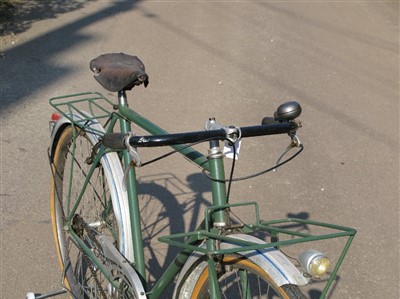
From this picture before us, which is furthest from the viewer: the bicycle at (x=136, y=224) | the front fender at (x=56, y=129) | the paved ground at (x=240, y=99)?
the paved ground at (x=240, y=99)

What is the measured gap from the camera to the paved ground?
4.61 m

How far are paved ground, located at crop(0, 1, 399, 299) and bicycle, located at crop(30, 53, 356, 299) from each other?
70 cm

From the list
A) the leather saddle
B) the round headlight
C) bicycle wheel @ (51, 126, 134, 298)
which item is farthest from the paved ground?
the round headlight

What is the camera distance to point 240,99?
7102mm

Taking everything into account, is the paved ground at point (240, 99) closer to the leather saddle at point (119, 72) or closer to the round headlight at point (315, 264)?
the leather saddle at point (119, 72)

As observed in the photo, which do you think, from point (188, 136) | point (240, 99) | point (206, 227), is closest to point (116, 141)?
point (188, 136)

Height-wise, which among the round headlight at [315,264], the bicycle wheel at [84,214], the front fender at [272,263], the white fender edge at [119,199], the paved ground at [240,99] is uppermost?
the round headlight at [315,264]

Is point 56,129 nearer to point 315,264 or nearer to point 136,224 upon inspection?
point 136,224

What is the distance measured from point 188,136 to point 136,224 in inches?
30.9

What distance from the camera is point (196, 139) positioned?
231 cm

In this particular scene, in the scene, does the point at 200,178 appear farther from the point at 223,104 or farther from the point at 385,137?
the point at 385,137

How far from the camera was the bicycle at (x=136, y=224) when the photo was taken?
2281 millimetres

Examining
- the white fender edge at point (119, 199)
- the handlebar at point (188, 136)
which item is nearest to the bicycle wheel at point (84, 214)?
the white fender edge at point (119, 199)

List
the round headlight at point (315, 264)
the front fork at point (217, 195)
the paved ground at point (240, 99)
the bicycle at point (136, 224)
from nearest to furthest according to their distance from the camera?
the round headlight at point (315, 264) < the bicycle at point (136, 224) < the front fork at point (217, 195) < the paved ground at point (240, 99)
